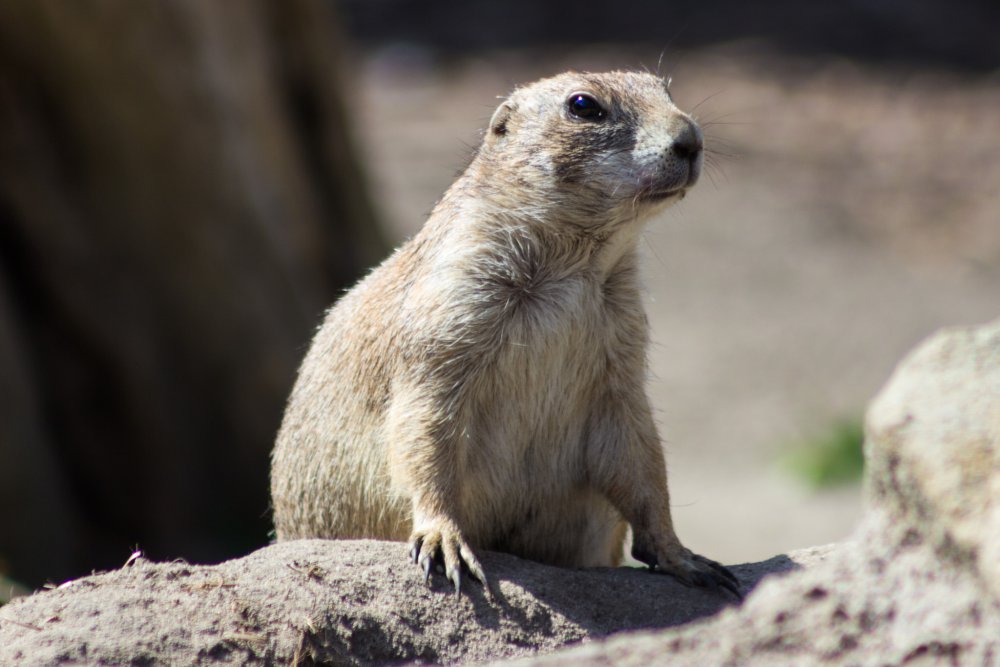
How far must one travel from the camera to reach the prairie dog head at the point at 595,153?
4.86 m

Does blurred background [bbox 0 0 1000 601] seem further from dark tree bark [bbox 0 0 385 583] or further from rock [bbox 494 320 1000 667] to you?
rock [bbox 494 320 1000 667]

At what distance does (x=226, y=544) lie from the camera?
35.0 ft

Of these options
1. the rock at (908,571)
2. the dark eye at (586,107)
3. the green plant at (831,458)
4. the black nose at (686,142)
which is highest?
the green plant at (831,458)

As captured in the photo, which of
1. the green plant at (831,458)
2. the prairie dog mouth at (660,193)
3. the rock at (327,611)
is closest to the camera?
the rock at (327,611)

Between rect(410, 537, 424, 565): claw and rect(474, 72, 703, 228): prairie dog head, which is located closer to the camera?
rect(410, 537, 424, 565): claw

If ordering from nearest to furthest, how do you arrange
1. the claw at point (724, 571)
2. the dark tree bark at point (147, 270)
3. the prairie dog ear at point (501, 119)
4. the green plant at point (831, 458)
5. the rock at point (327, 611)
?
the rock at point (327, 611) → the claw at point (724, 571) → the prairie dog ear at point (501, 119) → the dark tree bark at point (147, 270) → the green plant at point (831, 458)

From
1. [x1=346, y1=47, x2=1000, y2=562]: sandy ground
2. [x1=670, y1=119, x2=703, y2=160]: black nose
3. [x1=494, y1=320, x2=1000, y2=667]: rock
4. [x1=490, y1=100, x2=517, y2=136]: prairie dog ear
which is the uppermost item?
[x1=346, y1=47, x2=1000, y2=562]: sandy ground

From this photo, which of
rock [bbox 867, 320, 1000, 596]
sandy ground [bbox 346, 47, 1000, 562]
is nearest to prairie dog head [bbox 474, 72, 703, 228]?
rock [bbox 867, 320, 1000, 596]

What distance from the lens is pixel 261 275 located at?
10609mm

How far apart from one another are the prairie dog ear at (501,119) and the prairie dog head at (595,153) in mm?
26

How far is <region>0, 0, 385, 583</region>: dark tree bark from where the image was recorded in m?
9.34

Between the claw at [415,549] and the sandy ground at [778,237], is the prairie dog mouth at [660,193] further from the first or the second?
the sandy ground at [778,237]

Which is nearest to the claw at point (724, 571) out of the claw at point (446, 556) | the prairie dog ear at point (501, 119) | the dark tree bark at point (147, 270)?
the claw at point (446, 556)

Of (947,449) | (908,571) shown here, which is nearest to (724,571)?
(908,571)
